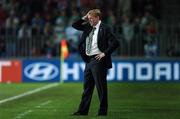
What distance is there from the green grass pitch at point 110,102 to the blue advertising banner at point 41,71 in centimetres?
270

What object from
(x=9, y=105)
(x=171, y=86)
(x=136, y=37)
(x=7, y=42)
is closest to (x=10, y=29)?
(x=7, y=42)

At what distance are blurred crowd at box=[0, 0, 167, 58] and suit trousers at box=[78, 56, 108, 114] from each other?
14.6 m

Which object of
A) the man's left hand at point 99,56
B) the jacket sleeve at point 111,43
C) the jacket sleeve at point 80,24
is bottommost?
the man's left hand at point 99,56

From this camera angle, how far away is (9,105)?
59.4 feet

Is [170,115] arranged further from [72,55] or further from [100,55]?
[72,55]

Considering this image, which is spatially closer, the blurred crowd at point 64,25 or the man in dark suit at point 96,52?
the man in dark suit at point 96,52

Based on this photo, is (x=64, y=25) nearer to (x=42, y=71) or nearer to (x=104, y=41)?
(x=42, y=71)

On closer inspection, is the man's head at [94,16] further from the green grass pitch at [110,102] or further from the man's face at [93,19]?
the green grass pitch at [110,102]

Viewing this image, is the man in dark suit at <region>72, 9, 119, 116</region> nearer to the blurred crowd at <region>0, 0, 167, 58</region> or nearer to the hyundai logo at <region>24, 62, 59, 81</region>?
the blurred crowd at <region>0, 0, 167, 58</region>

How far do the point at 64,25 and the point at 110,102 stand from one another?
1176 cm

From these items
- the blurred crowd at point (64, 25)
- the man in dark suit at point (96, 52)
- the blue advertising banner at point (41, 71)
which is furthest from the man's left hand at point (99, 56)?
the blue advertising banner at point (41, 71)

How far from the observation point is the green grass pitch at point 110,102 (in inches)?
602

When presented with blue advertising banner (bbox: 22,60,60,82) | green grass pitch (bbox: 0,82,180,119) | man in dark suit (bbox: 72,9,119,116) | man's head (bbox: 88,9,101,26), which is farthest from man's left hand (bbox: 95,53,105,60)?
blue advertising banner (bbox: 22,60,60,82)

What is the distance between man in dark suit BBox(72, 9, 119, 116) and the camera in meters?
14.6
